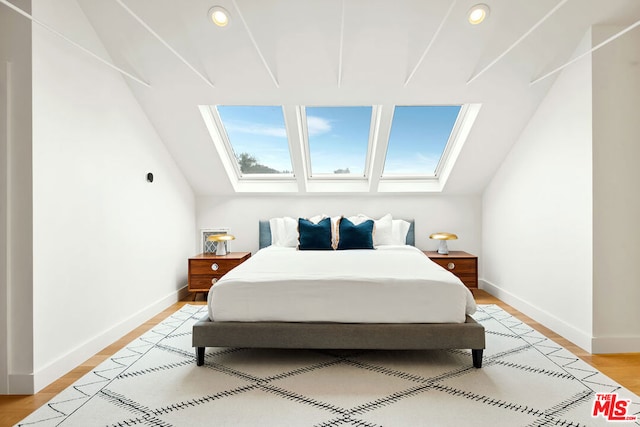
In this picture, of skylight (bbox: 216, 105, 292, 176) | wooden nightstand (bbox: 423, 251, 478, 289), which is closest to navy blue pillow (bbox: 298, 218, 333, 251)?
skylight (bbox: 216, 105, 292, 176)

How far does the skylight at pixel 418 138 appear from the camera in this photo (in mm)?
4523

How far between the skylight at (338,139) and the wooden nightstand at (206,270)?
1.62m

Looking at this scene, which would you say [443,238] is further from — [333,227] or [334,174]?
[334,174]

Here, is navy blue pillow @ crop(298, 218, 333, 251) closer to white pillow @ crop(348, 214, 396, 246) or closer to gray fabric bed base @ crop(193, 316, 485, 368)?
white pillow @ crop(348, 214, 396, 246)

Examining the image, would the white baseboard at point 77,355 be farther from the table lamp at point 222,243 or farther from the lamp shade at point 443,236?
the lamp shade at point 443,236

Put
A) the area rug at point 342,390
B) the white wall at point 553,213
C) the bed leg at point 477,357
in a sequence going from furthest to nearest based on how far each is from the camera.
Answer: the white wall at point 553,213 → the bed leg at point 477,357 → the area rug at point 342,390

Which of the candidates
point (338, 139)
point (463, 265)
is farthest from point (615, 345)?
point (338, 139)

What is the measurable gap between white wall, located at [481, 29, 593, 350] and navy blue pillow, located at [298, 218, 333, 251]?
2034 millimetres

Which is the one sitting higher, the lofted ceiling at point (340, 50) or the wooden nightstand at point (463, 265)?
the lofted ceiling at point (340, 50)

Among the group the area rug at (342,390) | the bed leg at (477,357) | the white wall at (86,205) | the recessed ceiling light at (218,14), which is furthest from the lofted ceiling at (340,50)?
the area rug at (342,390)

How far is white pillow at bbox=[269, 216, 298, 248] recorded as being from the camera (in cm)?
481

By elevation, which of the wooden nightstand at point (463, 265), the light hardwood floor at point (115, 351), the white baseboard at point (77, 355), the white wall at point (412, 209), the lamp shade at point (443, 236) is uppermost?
the white wall at point (412, 209)

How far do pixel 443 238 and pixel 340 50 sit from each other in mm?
2797

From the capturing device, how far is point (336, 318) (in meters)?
2.75
